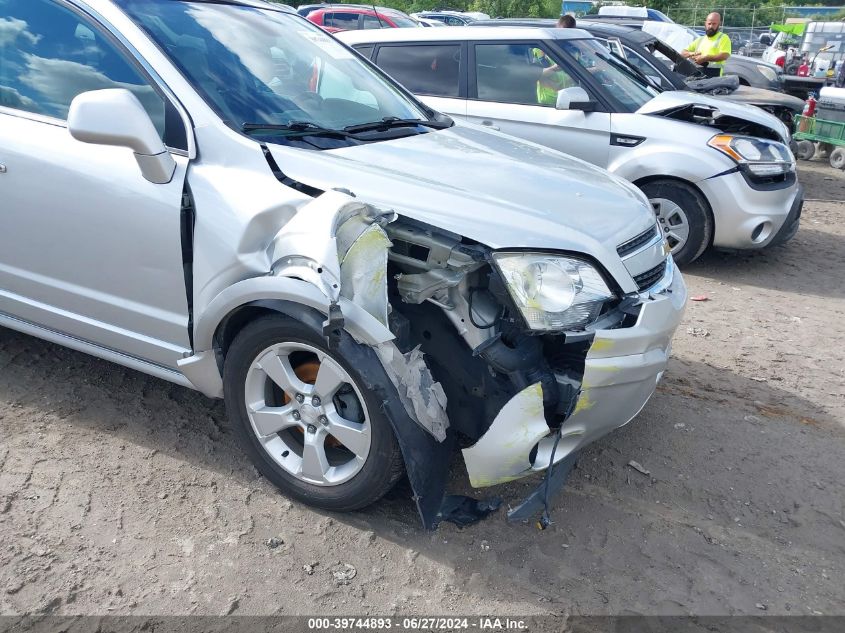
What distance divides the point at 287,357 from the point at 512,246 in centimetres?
95

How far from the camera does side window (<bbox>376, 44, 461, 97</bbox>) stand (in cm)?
651

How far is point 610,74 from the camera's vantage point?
20.9ft

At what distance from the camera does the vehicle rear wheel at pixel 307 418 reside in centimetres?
262

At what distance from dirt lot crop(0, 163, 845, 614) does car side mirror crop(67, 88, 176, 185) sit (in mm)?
1389

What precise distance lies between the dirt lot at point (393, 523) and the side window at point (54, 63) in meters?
1.40

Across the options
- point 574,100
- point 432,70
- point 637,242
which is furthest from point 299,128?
point 432,70

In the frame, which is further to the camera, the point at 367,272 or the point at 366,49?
the point at 366,49

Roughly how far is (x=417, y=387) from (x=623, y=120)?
14.0 ft

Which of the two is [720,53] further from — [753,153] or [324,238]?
[324,238]

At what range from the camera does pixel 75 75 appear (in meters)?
3.12

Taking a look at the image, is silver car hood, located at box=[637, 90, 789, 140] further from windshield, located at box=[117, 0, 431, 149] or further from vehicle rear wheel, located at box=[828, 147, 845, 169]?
vehicle rear wheel, located at box=[828, 147, 845, 169]

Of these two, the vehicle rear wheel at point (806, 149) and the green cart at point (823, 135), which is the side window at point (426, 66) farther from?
the vehicle rear wheel at point (806, 149)

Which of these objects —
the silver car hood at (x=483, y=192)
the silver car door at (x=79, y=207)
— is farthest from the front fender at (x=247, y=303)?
the silver car hood at (x=483, y=192)

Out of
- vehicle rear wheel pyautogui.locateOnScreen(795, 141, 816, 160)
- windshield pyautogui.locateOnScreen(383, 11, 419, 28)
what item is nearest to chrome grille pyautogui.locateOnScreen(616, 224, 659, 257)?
vehicle rear wheel pyautogui.locateOnScreen(795, 141, 816, 160)
